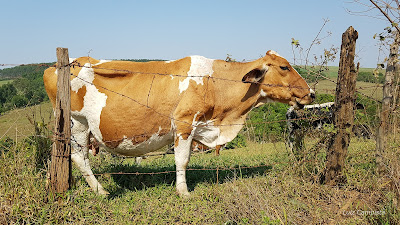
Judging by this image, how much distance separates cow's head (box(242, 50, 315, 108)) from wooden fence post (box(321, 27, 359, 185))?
0.85 meters

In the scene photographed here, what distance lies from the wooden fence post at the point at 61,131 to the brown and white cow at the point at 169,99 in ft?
2.98

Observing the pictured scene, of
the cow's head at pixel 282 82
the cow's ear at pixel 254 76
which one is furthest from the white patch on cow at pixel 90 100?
the cow's head at pixel 282 82

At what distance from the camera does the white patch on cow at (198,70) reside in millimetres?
5270

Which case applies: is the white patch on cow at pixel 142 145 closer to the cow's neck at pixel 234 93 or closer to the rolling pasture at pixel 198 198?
the rolling pasture at pixel 198 198

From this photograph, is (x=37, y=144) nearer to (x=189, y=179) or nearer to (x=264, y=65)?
(x=189, y=179)

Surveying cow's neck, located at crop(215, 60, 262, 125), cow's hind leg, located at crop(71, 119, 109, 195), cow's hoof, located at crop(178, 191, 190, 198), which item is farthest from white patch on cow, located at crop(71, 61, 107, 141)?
cow's neck, located at crop(215, 60, 262, 125)

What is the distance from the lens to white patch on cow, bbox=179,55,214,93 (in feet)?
17.3

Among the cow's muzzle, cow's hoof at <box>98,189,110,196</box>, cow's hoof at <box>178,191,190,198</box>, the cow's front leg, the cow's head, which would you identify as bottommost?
cow's hoof at <box>178,191,190,198</box>

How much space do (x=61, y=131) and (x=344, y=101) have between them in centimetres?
411

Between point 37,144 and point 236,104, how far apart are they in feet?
11.8

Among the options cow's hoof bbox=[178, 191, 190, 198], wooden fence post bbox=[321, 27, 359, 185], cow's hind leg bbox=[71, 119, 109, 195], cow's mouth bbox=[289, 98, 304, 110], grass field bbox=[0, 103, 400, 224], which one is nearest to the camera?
grass field bbox=[0, 103, 400, 224]

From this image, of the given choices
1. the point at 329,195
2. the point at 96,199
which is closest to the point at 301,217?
the point at 329,195

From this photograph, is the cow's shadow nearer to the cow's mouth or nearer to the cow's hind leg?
the cow's hind leg

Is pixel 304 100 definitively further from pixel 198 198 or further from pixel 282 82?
pixel 198 198
